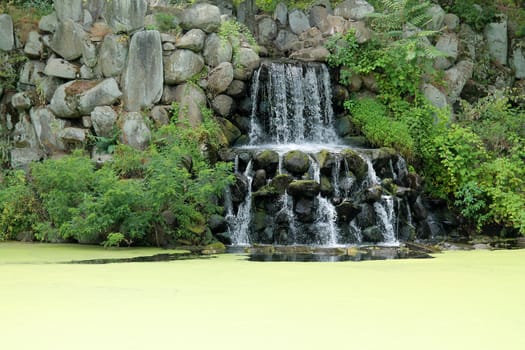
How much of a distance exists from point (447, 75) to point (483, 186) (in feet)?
12.2

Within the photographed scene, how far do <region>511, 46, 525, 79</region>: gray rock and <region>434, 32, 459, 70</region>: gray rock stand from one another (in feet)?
5.67

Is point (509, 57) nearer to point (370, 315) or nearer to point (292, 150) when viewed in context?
point (292, 150)

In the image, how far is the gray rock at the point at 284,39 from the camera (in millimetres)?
15701

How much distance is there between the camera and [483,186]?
1227cm

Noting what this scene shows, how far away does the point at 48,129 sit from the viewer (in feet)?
41.1

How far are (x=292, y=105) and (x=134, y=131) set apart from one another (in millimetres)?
3139

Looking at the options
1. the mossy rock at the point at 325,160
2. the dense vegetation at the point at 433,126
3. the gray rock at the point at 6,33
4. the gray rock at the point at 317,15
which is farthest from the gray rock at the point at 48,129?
the gray rock at the point at 317,15

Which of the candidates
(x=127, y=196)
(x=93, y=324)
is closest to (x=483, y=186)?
(x=127, y=196)

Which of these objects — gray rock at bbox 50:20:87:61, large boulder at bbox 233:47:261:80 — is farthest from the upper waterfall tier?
gray rock at bbox 50:20:87:61

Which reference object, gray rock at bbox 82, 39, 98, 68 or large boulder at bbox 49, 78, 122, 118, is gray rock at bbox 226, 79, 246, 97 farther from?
gray rock at bbox 82, 39, 98, 68

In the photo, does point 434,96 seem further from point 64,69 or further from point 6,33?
point 6,33

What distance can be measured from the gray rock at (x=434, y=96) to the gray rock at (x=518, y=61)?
302cm

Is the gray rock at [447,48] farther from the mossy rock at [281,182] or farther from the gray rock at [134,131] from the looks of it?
the gray rock at [134,131]

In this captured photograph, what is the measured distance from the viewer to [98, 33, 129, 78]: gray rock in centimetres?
1223
